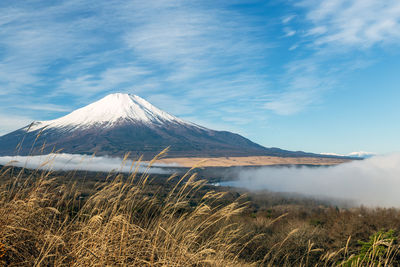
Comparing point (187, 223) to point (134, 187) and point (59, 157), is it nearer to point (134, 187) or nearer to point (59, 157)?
point (134, 187)

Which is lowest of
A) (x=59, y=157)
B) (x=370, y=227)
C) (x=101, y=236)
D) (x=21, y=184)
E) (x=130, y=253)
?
(x=370, y=227)

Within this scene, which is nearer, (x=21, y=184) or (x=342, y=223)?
(x=21, y=184)

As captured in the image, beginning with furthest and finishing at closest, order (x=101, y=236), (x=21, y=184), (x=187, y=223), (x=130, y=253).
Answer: (x=21, y=184) < (x=187, y=223) < (x=130, y=253) < (x=101, y=236)

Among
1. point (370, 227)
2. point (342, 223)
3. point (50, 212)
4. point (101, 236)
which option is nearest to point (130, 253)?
point (101, 236)

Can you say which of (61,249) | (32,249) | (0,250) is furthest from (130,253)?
(0,250)

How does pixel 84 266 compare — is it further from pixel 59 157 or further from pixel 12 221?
pixel 59 157

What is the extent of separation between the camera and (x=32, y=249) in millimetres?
3176

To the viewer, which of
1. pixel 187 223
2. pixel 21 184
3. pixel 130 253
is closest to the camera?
pixel 130 253

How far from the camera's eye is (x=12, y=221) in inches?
133

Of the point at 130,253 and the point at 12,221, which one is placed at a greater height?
the point at 12,221

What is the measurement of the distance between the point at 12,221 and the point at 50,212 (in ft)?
3.08

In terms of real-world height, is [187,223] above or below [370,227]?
above

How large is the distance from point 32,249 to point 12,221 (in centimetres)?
46

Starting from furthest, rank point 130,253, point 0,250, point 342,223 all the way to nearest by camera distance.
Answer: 1. point 342,223
2. point 130,253
3. point 0,250
